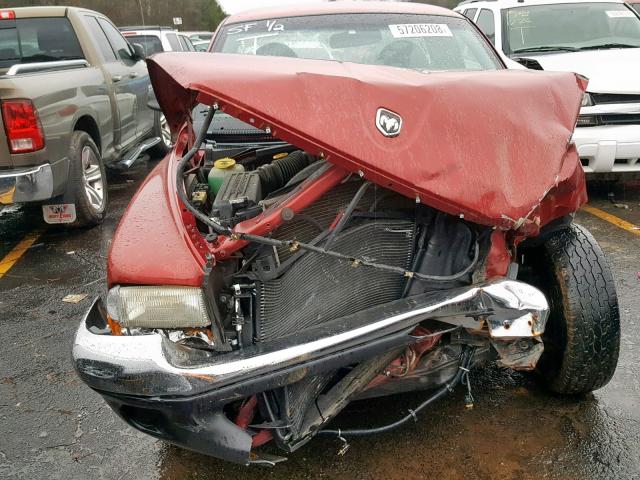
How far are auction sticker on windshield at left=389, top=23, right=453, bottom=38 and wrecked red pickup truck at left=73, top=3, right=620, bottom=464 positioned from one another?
1321mm

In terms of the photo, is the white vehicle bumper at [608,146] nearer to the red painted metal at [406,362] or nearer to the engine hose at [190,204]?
the red painted metal at [406,362]

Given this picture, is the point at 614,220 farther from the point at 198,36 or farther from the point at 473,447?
the point at 198,36

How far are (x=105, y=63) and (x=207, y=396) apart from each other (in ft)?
16.6

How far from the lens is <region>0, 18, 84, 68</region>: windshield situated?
18.9 feet

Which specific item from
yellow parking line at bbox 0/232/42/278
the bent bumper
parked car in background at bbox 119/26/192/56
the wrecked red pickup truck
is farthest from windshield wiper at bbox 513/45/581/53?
parked car in background at bbox 119/26/192/56

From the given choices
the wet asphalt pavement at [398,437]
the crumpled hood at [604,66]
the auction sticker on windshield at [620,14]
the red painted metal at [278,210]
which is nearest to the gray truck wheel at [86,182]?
the wet asphalt pavement at [398,437]

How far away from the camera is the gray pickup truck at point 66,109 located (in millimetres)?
4254

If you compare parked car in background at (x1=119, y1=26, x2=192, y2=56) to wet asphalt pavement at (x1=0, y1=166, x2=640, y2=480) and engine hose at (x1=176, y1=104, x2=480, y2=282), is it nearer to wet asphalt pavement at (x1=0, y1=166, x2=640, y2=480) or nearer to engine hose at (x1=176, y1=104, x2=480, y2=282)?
wet asphalt pavement at (x1=0, y1=166, x2=640, y2=480)

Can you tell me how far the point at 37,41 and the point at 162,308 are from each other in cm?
505

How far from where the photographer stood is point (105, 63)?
596 cm

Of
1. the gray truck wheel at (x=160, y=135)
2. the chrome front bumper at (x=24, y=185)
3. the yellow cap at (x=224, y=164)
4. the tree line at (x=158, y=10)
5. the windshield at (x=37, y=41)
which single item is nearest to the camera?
the yellow cap at (x=224, y=164)

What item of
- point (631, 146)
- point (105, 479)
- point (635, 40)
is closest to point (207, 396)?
point (105, 479)

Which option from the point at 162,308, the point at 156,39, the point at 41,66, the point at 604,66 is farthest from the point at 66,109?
the point at 156,39

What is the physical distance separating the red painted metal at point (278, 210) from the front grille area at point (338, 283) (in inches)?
8.2
